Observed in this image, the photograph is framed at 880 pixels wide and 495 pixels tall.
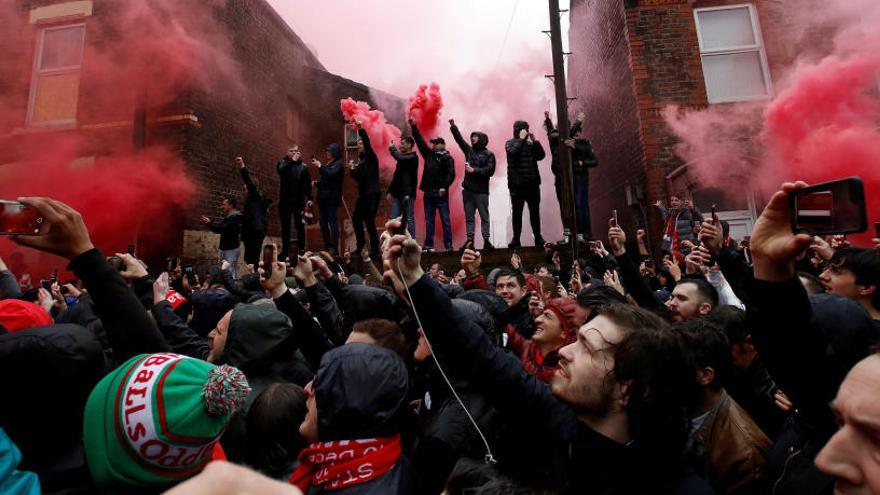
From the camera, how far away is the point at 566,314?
2.68 metres

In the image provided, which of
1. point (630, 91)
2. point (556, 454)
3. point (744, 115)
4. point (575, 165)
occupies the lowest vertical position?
point (556, 454)

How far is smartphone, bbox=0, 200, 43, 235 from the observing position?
149 centimetres

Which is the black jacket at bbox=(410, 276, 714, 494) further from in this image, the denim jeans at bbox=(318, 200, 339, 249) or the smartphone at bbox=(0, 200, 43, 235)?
the denim jeans at bbox=(318, 200, 339, 249)

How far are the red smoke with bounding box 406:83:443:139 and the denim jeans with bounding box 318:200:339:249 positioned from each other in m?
4.97

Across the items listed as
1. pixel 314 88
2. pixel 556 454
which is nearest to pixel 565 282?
pixel 556 454

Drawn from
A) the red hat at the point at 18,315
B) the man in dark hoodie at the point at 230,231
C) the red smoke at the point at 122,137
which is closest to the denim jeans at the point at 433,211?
the man in dark hoodie at the point at 230,231

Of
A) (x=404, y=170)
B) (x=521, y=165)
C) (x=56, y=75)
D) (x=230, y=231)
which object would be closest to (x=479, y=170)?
(x=521, y=165)

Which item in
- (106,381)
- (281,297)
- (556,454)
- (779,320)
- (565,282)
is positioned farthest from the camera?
(565,282)

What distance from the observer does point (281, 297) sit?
2789 millimetres

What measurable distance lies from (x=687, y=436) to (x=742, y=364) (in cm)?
133

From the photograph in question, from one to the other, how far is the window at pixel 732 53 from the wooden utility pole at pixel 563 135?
2.90 m

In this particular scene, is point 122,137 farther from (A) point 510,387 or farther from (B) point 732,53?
(B) point 732,53

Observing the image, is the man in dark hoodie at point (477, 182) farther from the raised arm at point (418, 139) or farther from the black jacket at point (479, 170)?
the raised arm at point (418, 139)

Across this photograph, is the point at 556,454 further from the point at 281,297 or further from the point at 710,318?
the point at 281,297
